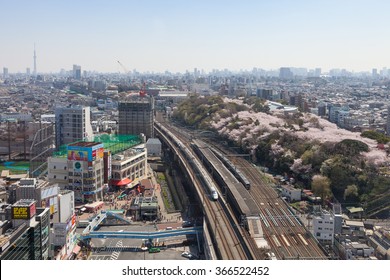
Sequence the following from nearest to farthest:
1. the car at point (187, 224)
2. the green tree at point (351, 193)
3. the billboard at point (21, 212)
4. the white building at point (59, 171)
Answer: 1. the billboard at point (21, 212)
2. the car at point (187, 224)
3. the green tree at point (351, 193)
4. the white building at point (59, 171)

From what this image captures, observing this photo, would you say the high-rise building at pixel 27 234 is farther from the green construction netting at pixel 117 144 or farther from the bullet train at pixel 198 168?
the green construction netting at pixel 117 144

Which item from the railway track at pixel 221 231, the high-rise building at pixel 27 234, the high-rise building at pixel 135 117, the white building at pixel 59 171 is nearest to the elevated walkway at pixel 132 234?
the railway track at pixel 221 231

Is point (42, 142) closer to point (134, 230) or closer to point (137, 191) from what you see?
point (137, 191)

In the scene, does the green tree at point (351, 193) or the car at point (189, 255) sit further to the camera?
the green tree at point (351, 193)

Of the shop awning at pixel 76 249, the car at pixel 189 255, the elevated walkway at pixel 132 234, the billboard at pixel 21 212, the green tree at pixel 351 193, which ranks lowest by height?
the car at pixel 189 255

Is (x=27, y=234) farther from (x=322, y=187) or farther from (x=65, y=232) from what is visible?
(x=322, y=187)

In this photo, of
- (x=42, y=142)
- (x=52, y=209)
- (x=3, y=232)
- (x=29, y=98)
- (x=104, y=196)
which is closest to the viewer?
(x=3, y=232)

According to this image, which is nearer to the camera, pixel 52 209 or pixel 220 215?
pixel 52 209
